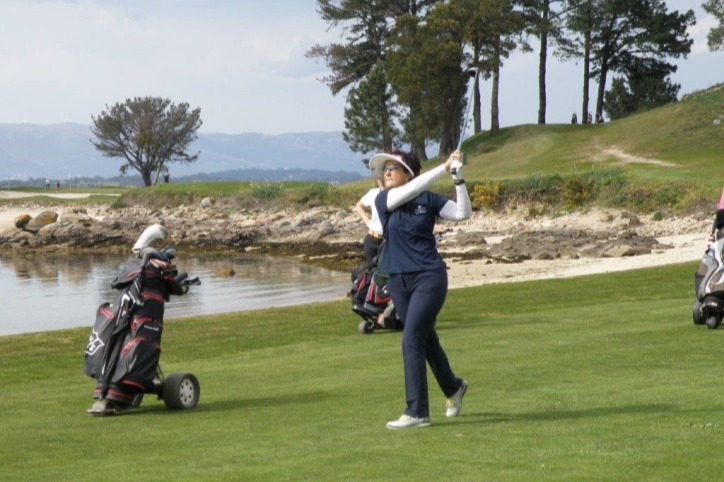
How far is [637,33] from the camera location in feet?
282

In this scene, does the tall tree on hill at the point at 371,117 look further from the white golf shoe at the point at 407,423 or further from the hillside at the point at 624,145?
the white golf shoe at the point at 407,423

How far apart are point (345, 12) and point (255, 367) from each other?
78534 millimetres

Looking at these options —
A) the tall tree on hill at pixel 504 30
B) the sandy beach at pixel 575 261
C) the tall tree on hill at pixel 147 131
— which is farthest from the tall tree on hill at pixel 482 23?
the tall tree on hill at pixel 147 131

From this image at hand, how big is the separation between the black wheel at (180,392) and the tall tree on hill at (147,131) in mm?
119706

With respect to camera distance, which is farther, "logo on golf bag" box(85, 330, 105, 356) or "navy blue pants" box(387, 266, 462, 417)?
"logo on golf bag" box(85, 330, 105, 356)

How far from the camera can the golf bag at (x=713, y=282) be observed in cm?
1605

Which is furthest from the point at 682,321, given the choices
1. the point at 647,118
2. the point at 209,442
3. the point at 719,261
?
the point at 647,118

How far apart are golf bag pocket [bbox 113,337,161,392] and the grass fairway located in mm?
330

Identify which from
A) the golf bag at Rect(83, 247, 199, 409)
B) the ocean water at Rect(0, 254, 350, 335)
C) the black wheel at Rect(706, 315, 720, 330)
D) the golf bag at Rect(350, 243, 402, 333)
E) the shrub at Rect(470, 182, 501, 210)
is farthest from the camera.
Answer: the shrub at Rect(470, 182, 501, 210)

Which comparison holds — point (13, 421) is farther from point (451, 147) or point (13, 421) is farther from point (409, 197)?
point (451, 147)

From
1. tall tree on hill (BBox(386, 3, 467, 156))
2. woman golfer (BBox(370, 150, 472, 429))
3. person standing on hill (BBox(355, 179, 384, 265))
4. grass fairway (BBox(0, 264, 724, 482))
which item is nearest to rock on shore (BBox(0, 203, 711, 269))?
tall tree on hill (BBox(386, 3, 467, 156))

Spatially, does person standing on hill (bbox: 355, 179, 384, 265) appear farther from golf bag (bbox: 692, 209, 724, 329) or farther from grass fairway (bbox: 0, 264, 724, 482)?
golf bag (bbox: 692, 209, 724, 329)

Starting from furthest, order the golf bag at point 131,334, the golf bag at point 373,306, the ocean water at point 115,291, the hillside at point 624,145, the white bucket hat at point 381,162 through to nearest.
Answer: the hillside at point 624,145
the ocean water at point 115,291
the golf bag at point 373,306
the golf bag at point 131,334
the white bucket hat at point 381,162

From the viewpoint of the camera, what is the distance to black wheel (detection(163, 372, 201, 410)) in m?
11.3
